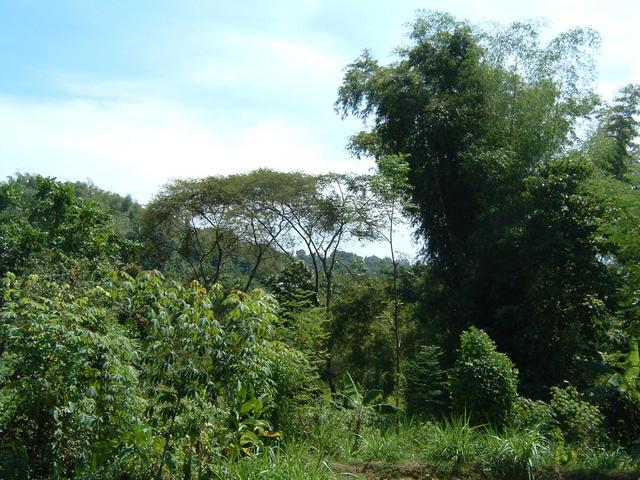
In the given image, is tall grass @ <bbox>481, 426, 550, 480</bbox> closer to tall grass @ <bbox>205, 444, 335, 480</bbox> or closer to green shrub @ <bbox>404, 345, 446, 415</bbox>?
tall grass @ <bbox>205, 444, 335, 480</bbox>

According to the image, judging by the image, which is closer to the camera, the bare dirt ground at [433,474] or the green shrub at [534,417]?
the bare dirt ground at [433,474]

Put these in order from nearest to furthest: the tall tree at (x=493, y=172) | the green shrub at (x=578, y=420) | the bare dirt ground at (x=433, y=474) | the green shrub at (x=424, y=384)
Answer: the bare dirt ground at (x=433, y=474)
the green shrub at (x=578, y=420)
the green shrub at (x=424, y=384)
the tall tree at (x=493, y=172)

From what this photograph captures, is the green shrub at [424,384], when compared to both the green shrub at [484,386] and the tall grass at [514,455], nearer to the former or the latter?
the green shrub at [484,386]

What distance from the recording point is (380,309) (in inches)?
798

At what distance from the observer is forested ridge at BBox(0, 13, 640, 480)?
17.5 ft

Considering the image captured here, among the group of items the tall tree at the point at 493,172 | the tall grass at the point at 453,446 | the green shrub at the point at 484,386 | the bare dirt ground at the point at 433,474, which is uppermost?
the tall tree at the point at 493,172

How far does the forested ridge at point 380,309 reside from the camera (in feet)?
17.5

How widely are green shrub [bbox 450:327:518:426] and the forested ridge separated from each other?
0.03 metres

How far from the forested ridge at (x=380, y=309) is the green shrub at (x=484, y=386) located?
27 millimetres

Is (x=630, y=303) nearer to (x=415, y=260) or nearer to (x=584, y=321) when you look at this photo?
(x=584, y=321)

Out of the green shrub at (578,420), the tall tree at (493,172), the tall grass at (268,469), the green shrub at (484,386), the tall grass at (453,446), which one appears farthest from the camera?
the tall tree at (493,172)

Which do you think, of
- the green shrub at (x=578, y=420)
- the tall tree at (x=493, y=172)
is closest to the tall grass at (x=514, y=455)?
the green shrub at (x=578, y=420)

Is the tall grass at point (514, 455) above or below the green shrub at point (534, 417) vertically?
below

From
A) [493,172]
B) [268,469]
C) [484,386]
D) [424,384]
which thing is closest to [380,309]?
[493,172]
